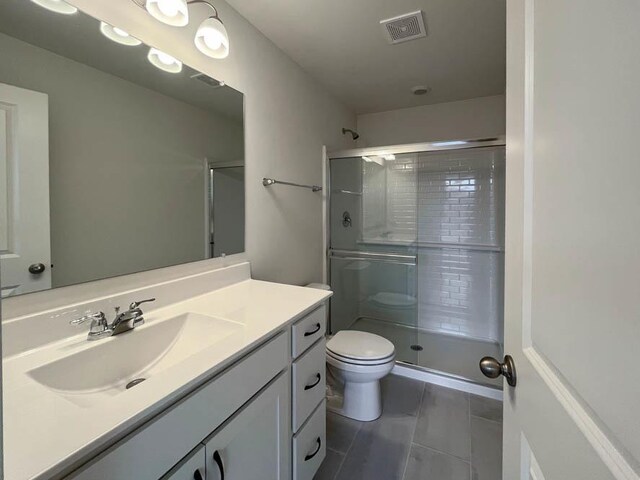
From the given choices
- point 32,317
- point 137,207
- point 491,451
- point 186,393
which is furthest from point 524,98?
point 491,451

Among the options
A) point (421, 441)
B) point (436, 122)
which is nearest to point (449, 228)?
point (436, 122)

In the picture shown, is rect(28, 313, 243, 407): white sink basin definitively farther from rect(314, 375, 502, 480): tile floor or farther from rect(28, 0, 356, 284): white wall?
A: rect(314, 375, 502, 480): tile floor

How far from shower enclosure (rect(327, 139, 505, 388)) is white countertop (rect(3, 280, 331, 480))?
5.73 ft

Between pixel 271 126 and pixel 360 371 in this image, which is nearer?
pixel 360 371

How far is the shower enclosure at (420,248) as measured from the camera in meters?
2.63

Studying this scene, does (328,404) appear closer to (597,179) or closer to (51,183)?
(51,183)

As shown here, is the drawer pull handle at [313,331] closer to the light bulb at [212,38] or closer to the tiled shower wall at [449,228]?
the light bulb at [212,38]

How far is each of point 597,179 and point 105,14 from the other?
57.3 inches

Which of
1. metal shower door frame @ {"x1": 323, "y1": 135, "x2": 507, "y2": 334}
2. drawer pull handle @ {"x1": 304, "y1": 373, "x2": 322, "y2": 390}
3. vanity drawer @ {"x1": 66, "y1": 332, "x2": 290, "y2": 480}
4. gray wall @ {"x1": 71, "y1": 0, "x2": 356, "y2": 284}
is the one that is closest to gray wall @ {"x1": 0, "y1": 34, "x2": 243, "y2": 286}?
gray wall @ {"x1": 71, "y1": 0, "x2": 356, "y2": 284}

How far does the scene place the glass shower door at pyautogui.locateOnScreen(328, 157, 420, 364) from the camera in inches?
104

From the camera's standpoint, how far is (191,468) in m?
Answer: 0.70

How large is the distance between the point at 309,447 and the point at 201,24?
1.81 meters

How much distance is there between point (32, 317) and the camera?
85 centimetres

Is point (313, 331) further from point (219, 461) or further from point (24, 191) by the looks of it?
point (24, 191)
